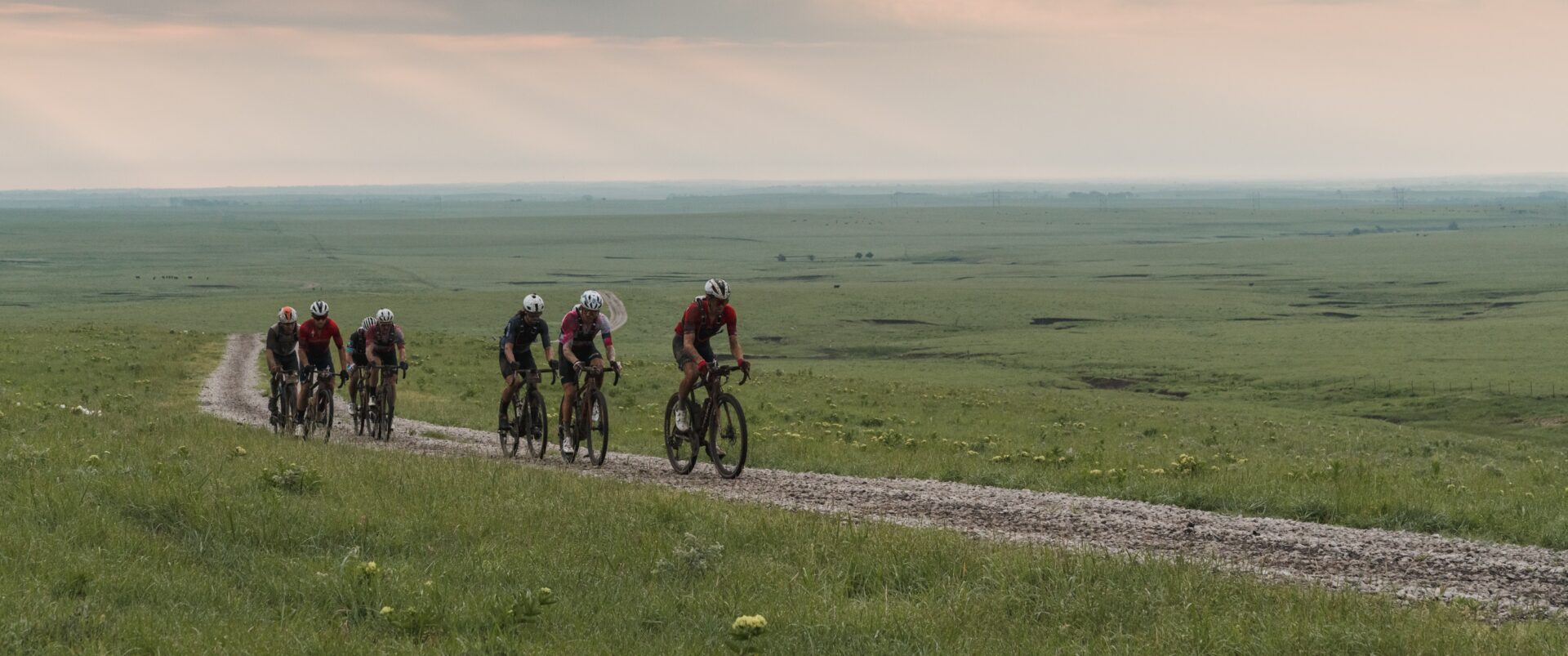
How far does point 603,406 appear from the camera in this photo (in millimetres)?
19734

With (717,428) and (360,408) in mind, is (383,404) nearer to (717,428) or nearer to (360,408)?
(360,408)

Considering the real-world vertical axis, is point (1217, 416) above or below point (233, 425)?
below

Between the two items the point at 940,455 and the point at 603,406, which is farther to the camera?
the point at 940,455

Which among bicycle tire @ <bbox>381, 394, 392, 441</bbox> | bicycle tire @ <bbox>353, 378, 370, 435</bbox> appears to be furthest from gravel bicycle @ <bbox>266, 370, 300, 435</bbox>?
bicycle tire @ <bbox>381, 394, 392, 441</bbox>

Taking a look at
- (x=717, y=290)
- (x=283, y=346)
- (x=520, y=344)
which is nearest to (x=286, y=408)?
(x=283, y=346)

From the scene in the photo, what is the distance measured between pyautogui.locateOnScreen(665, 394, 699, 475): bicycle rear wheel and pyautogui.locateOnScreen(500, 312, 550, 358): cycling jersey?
246cm

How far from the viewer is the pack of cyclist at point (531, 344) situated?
1784 cm

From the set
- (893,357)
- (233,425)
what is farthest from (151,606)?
(893,357)

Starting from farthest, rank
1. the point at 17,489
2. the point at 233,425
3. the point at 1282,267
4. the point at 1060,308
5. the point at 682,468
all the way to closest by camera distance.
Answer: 1. the point at 1282,267
2. the point at 1060,308
3. the point at 233,425
4. the point at 682,468
5. the point at 17,489

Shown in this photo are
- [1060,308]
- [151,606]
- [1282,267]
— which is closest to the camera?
[151,606]

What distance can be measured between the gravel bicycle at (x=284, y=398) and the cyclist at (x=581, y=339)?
7.18 metres

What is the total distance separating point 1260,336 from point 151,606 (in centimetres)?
8973

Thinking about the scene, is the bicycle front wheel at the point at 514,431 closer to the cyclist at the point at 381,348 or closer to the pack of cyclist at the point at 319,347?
the pack of cyclist at the point at 319,347

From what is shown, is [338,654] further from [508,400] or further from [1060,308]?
[1060,308]
